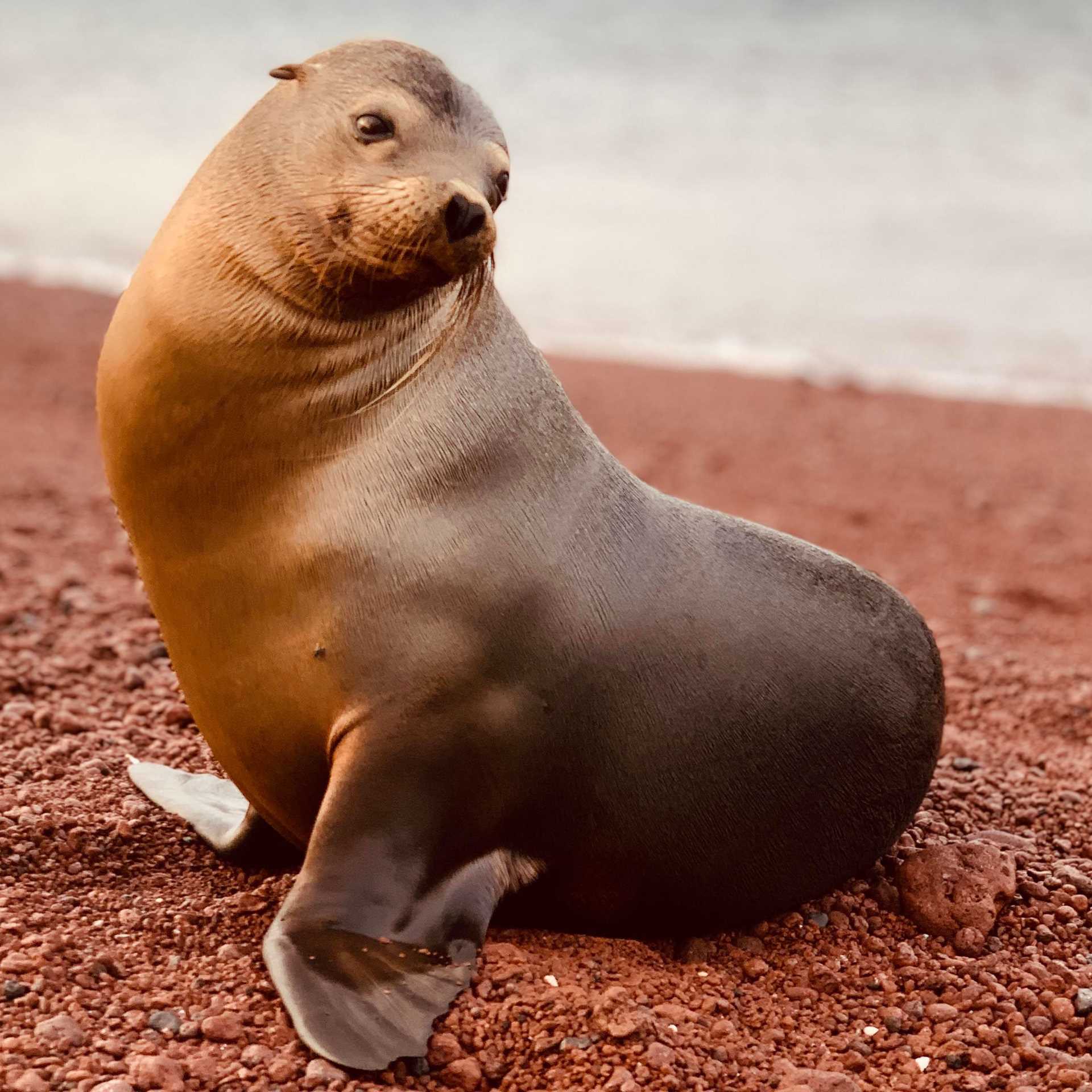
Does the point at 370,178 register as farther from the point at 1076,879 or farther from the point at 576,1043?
the point at 1076,879

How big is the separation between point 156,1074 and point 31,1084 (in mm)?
201

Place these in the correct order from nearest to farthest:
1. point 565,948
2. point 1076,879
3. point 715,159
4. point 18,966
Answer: point 18,966, point 565,948, point 1076,879, point 715,159

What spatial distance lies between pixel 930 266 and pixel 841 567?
50.3 feet

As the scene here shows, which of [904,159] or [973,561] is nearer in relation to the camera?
[973,561]

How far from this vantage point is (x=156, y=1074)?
250cm

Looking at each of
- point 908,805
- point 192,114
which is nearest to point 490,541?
point 908,805

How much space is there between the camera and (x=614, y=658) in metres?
2.94

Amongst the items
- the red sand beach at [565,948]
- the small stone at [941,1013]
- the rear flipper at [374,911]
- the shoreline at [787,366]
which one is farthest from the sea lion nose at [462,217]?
the shoreline at [787,366]

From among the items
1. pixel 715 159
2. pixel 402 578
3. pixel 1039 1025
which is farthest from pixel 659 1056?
pixel 715 159

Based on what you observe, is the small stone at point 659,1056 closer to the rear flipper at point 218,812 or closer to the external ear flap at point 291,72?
the rear flipper at point 218,812

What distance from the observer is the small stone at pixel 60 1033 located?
2.56 metres

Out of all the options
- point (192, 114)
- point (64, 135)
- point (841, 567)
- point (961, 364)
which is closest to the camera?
point (841, 567)

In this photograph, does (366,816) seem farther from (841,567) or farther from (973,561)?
(973,561)

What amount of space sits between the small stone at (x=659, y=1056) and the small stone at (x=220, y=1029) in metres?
0.74
